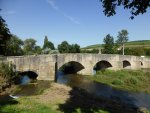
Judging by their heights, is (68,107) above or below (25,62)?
below

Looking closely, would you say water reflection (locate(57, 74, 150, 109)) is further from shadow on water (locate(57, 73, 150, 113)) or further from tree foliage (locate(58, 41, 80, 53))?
tree foliage (locate(58, 41, 80, 53))

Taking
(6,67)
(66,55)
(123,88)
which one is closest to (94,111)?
(6,67)

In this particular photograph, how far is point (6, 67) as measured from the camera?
3167 cm

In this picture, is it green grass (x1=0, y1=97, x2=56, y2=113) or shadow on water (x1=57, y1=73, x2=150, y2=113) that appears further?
shadow on water (x1=57, y1=73, x2=150, y2=113)

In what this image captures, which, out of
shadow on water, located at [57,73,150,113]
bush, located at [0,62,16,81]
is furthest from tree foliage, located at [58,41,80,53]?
bush, located at [0,62,16,81]

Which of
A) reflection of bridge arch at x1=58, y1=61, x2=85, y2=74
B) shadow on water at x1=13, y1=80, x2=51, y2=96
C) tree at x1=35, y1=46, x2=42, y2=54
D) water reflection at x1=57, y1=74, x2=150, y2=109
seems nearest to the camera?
shadow on water at x1=13, y1=80, x2=51, y2=96

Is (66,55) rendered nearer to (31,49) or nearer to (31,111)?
(31,111)

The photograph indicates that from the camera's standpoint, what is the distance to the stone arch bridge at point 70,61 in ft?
121

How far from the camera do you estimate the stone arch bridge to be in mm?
37000

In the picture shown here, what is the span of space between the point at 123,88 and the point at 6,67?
16.0m

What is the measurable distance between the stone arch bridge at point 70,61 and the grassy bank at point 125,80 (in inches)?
111

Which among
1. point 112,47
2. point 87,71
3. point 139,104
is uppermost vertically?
point 112,47

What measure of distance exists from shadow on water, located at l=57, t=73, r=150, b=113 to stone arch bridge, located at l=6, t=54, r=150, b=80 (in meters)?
3.51

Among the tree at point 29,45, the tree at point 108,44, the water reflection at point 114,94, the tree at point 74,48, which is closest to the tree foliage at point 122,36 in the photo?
the tree at point 108,44
